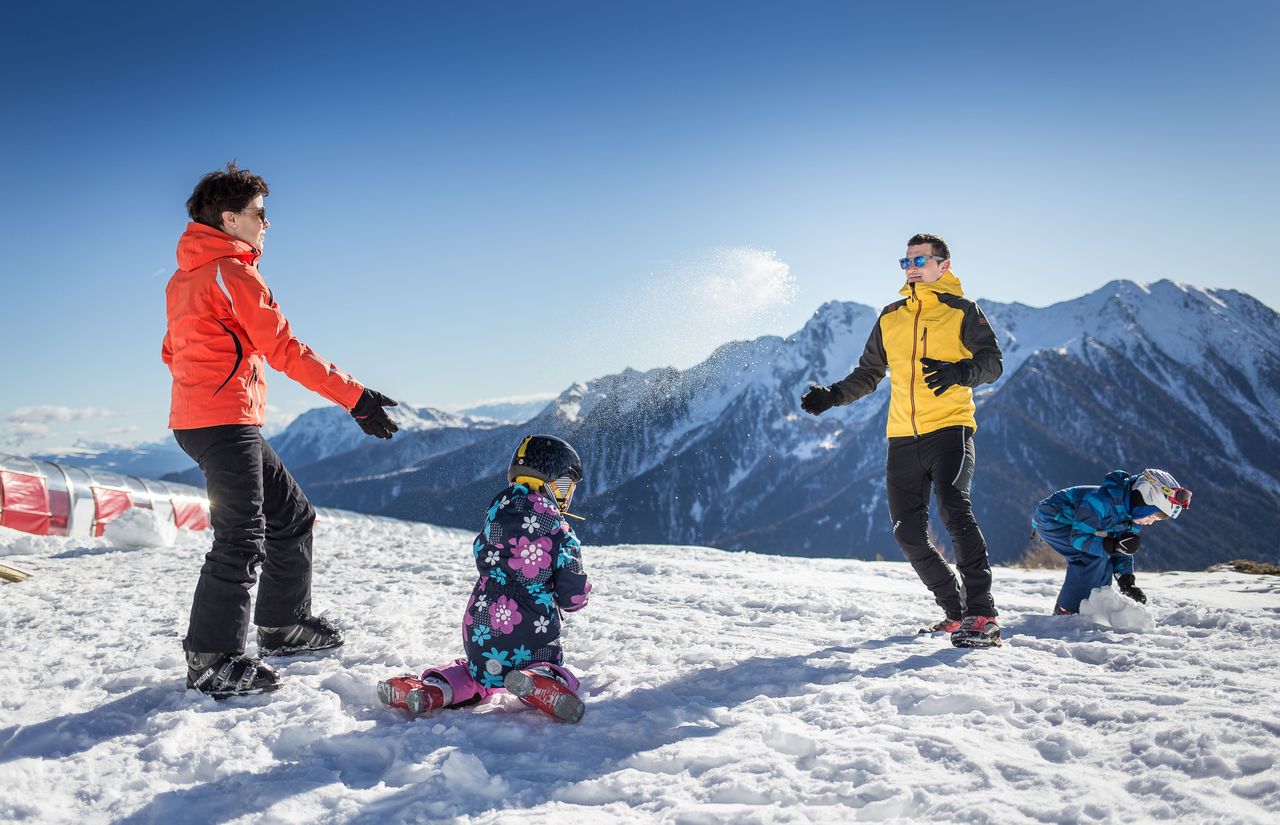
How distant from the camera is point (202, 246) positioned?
131 inches

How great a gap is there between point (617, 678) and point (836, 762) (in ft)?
4.69

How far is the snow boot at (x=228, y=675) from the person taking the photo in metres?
3.17

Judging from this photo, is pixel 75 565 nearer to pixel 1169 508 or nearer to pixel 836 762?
pixel 836 762

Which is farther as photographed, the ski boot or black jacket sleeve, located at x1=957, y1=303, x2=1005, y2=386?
black jacket sleeve, located at x1=957, y1=303, x2=1005, y2=386

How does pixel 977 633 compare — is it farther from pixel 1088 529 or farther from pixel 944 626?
pixel 1088 529

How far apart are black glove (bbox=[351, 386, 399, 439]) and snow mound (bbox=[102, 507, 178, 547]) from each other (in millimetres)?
6672

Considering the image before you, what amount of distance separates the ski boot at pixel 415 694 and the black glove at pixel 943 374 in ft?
10.1

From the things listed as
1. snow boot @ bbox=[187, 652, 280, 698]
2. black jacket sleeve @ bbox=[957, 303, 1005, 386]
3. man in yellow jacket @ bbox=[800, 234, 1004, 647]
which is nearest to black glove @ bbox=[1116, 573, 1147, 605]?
man in yellow jacket @ bbox=[800, 234, 1004, 647]

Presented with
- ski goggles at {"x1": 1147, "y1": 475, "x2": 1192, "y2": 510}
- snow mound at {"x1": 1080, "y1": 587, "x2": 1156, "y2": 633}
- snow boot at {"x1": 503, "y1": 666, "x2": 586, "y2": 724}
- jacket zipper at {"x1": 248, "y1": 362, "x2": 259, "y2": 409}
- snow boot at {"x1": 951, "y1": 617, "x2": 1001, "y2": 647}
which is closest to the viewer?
snow boot at {"x1": 503, "y1": 666, "x2": 586, "y2": 724}

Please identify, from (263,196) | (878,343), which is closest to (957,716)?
(878,343)

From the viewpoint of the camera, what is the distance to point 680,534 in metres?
199

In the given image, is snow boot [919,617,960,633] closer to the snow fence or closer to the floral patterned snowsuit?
the floral patterned snowsuit

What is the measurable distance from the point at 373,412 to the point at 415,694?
52.2 inches

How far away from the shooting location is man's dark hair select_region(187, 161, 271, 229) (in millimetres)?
3383
